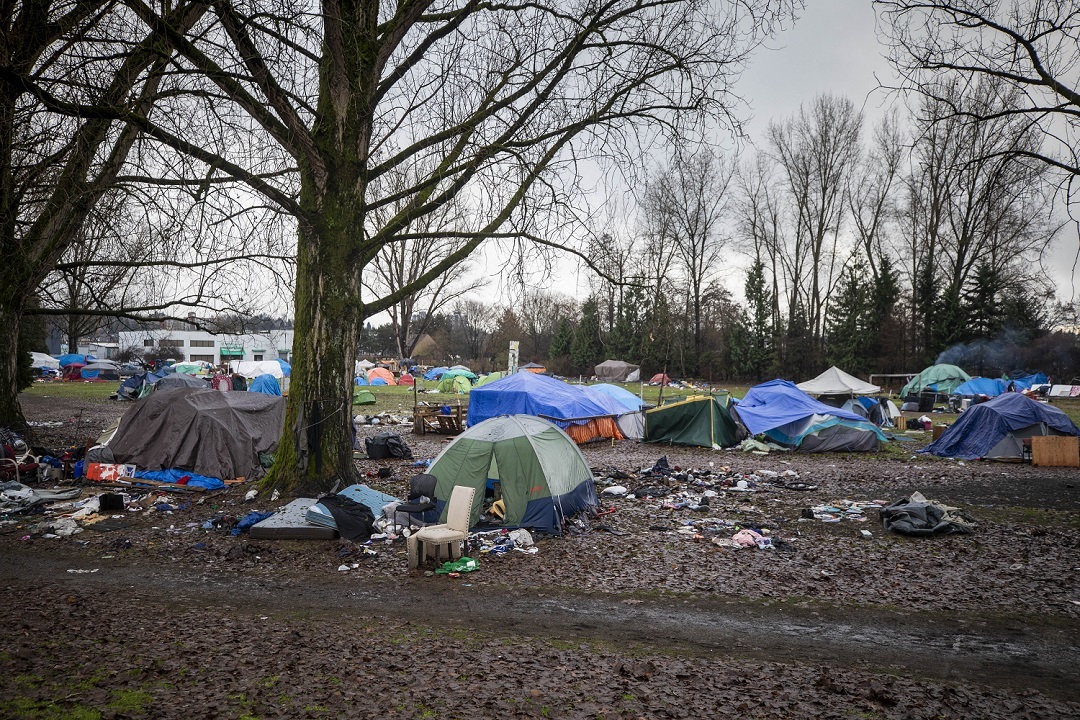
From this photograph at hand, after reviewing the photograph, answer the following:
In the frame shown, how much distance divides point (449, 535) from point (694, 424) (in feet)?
42.2

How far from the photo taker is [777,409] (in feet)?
64.6

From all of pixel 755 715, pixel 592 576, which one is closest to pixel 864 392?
pixel 592 576

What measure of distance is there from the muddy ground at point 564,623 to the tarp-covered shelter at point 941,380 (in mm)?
24990

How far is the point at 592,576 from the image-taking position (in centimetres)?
785

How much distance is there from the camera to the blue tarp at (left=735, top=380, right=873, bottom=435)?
19147 millimetres

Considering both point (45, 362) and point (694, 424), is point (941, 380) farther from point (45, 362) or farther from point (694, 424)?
point (45, 362)

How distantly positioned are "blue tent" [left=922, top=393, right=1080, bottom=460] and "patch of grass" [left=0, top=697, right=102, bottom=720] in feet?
61.7

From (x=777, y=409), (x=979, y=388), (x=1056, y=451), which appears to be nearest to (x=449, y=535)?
(x=777, y=409)

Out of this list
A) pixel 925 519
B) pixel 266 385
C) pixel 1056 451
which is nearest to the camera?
pixel 925 519

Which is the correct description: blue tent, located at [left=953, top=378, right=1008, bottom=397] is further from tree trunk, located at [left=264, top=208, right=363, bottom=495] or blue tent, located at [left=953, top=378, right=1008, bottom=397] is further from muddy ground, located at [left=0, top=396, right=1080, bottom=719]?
tree trunk, located at [left=264, top=208, right=363, bottom=495]

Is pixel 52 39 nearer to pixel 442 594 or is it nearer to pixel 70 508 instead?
pixel 70 508

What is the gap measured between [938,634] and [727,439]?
44.1ft

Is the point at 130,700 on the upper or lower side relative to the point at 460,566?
upper

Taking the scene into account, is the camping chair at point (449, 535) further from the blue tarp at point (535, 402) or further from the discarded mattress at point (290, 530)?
the blue tarp at point (535, 402)
